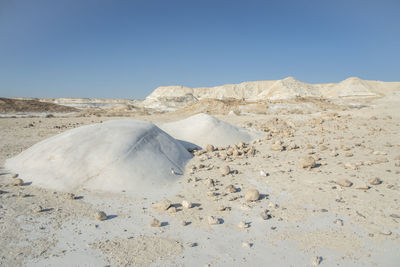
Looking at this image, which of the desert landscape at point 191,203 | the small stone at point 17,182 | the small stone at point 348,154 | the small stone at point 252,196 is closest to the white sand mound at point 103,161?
the desert landscape at point 191,203

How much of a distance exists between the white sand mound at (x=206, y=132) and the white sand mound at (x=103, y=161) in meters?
2.01

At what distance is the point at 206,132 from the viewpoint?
731 centimetres

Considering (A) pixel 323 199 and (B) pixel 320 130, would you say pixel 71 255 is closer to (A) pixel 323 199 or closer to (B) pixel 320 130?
(A) pixel 323 199

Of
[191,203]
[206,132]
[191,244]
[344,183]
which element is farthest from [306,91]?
[191,244]

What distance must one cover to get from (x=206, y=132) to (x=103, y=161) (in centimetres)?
A: 368

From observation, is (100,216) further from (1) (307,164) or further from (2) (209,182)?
(1) (307,164)

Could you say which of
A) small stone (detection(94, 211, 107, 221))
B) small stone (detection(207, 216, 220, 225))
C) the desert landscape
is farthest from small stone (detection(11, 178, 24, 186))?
small stone (detection(207, 216, 220, 225))

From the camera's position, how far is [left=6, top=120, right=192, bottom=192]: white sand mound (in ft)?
12.6

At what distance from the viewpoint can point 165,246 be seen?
8.17 feet

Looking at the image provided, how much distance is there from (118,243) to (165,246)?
18.1 inches

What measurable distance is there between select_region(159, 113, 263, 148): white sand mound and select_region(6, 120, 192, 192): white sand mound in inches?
79.1

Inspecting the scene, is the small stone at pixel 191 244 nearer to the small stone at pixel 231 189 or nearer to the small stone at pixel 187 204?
the small stone at pixel 187 204

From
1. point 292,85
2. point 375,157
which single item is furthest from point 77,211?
point 292,85

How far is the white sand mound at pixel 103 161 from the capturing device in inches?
151
